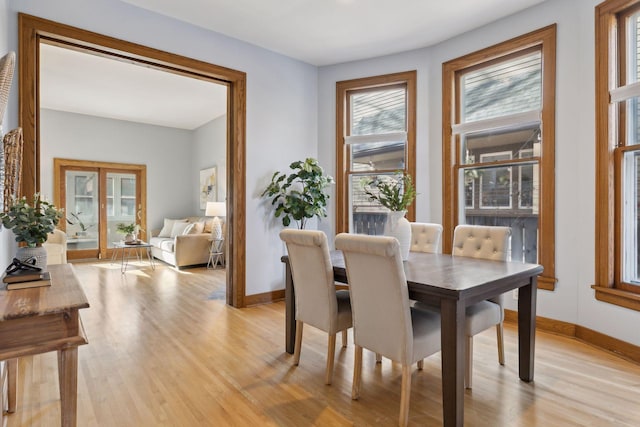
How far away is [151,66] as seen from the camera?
3531 mm

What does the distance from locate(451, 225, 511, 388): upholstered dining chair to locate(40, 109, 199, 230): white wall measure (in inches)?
276

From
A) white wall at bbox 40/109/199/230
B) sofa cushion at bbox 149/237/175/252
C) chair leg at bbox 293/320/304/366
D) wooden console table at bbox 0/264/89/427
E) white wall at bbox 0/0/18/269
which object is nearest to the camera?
wooden console table at bbox 0/264/89/427

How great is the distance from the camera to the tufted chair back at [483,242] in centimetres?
265

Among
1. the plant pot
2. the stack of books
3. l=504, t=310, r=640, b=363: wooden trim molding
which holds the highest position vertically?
the plant pot

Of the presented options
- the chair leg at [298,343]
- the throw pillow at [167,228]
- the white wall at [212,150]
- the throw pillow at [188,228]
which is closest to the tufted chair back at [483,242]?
the chair leg at [298,343]

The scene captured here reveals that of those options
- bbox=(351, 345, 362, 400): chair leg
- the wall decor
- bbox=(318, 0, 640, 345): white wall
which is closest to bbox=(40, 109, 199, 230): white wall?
the wall decor

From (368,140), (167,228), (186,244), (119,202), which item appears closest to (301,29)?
(368,140)

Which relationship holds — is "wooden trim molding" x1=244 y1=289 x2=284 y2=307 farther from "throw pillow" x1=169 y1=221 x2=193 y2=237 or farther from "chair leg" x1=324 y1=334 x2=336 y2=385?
"throw pillow" x1=169 y1=221 x2=193 y2=237

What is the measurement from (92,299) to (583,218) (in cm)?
527

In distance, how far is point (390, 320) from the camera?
1.88m

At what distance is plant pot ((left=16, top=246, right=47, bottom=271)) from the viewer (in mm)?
1749

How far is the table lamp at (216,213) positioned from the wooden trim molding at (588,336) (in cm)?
485

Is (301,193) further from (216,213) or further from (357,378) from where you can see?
(216,213)

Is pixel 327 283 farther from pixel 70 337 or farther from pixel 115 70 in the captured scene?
pixel 115 70
